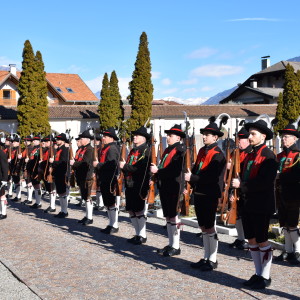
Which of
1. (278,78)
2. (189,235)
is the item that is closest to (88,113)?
(278,78)

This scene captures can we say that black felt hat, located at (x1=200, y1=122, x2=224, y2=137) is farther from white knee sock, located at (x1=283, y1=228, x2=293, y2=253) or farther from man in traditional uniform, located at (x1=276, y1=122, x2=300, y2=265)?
Result: white knee sock, located at (x1=283, y1=228, x2=293, y2=253)

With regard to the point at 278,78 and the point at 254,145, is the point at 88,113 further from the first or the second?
the point at 254,145

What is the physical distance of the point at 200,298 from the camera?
223 inches

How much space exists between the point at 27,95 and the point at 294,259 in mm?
30990

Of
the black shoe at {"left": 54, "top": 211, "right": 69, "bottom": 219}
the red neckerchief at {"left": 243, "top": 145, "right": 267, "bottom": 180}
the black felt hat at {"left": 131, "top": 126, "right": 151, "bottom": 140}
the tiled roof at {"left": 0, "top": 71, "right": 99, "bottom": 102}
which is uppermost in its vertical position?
the tiled roof at {"left": 0, "top": 71, "right": 99, "bottom": 102}

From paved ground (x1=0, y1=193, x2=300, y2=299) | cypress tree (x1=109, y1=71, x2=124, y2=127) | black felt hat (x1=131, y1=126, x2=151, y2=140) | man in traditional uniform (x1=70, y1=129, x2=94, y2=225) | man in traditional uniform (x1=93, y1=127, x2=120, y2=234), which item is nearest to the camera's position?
paved ground (x1=0, y1=193, x2=300, y2=299)

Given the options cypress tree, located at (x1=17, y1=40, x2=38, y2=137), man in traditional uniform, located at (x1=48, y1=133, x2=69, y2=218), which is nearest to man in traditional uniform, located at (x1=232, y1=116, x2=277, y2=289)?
man in traditional uniform, located at (x1=48, y1=133, x2=69, y2=218)

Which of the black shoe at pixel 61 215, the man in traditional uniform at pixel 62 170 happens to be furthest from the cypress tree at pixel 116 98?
the black shoe at pixel 61 215

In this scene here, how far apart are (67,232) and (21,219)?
252 cm

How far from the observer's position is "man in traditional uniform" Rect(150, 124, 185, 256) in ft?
25.6

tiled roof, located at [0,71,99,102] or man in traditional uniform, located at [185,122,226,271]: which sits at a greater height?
tiled roof, located at [0,71,99,102]

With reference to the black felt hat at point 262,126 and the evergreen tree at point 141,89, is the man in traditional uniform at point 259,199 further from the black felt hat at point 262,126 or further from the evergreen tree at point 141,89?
the evergreen tree at point 141,89

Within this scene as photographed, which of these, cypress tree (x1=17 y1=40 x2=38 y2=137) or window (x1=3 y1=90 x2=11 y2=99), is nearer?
cypress tree (x1=17 y1=40 x2=38 y2=137)

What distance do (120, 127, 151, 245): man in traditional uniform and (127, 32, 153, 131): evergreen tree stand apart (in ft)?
91.7
